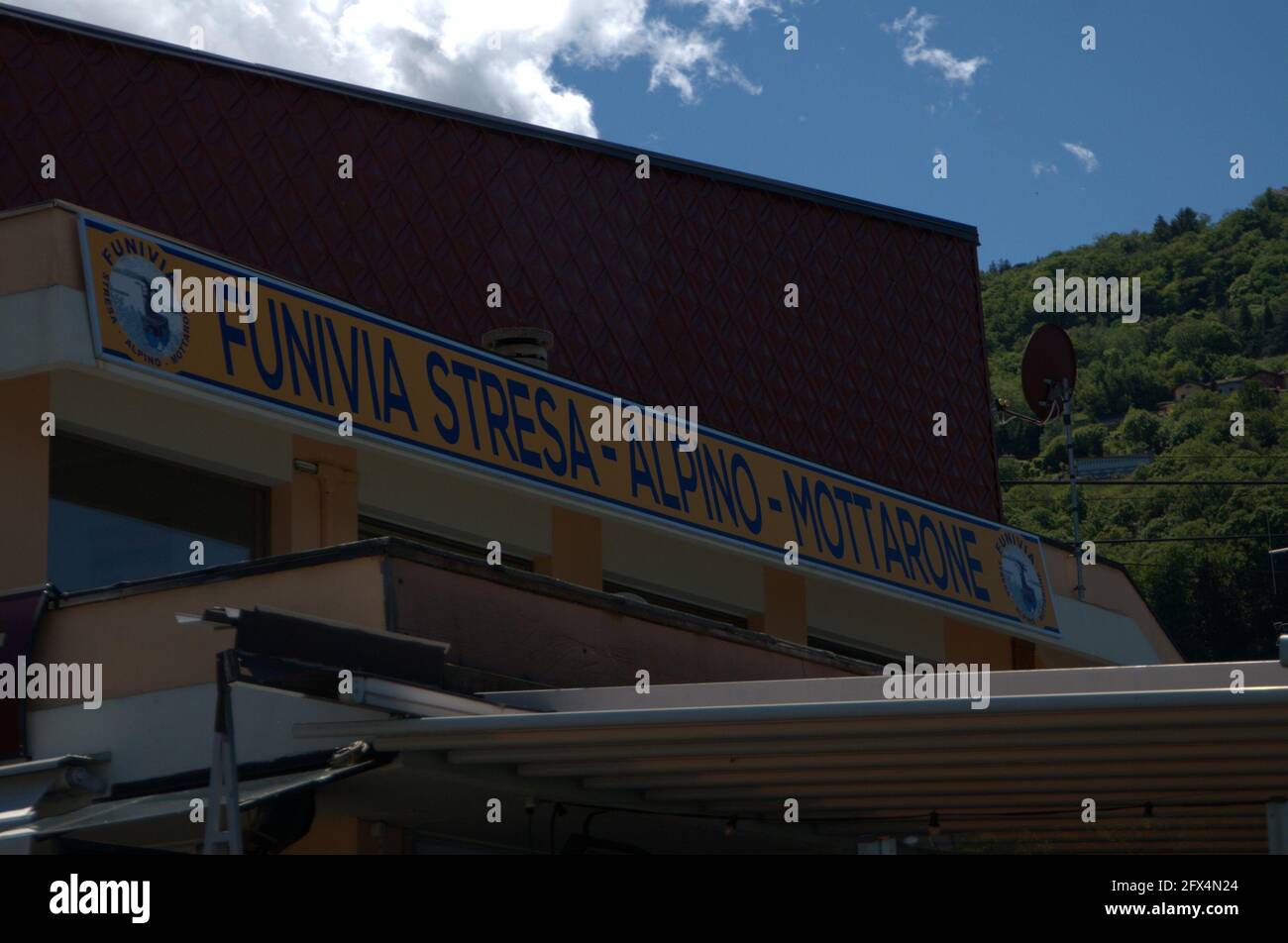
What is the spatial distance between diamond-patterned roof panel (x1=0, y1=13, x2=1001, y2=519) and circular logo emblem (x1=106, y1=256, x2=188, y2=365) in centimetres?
326

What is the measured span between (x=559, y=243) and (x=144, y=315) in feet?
26.2

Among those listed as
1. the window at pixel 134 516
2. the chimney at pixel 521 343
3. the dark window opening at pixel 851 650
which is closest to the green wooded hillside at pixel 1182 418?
the dark window opening at pixel 851 650

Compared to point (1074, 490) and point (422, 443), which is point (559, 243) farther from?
point (1074, 490)

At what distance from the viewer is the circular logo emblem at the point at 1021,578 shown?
20188 millimetres

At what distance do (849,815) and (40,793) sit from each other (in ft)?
15.4

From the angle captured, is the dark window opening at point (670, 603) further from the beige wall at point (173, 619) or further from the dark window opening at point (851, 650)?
the beige wall at point (173, 619)

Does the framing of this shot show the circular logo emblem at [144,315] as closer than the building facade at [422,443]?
No

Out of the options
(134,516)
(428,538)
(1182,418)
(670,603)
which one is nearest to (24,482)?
(134,516)

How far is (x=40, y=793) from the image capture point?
34.6ft

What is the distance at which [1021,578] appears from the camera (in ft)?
67.1

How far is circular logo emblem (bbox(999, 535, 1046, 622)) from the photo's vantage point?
20.2 m

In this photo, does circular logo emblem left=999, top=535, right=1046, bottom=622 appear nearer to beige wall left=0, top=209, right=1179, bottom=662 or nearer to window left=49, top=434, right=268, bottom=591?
beige wall left=0, top=209, right=1179, bottom=662

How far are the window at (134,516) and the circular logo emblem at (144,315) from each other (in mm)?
1386


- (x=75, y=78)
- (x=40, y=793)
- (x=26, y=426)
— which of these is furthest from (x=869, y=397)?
(x=40, y=793)
